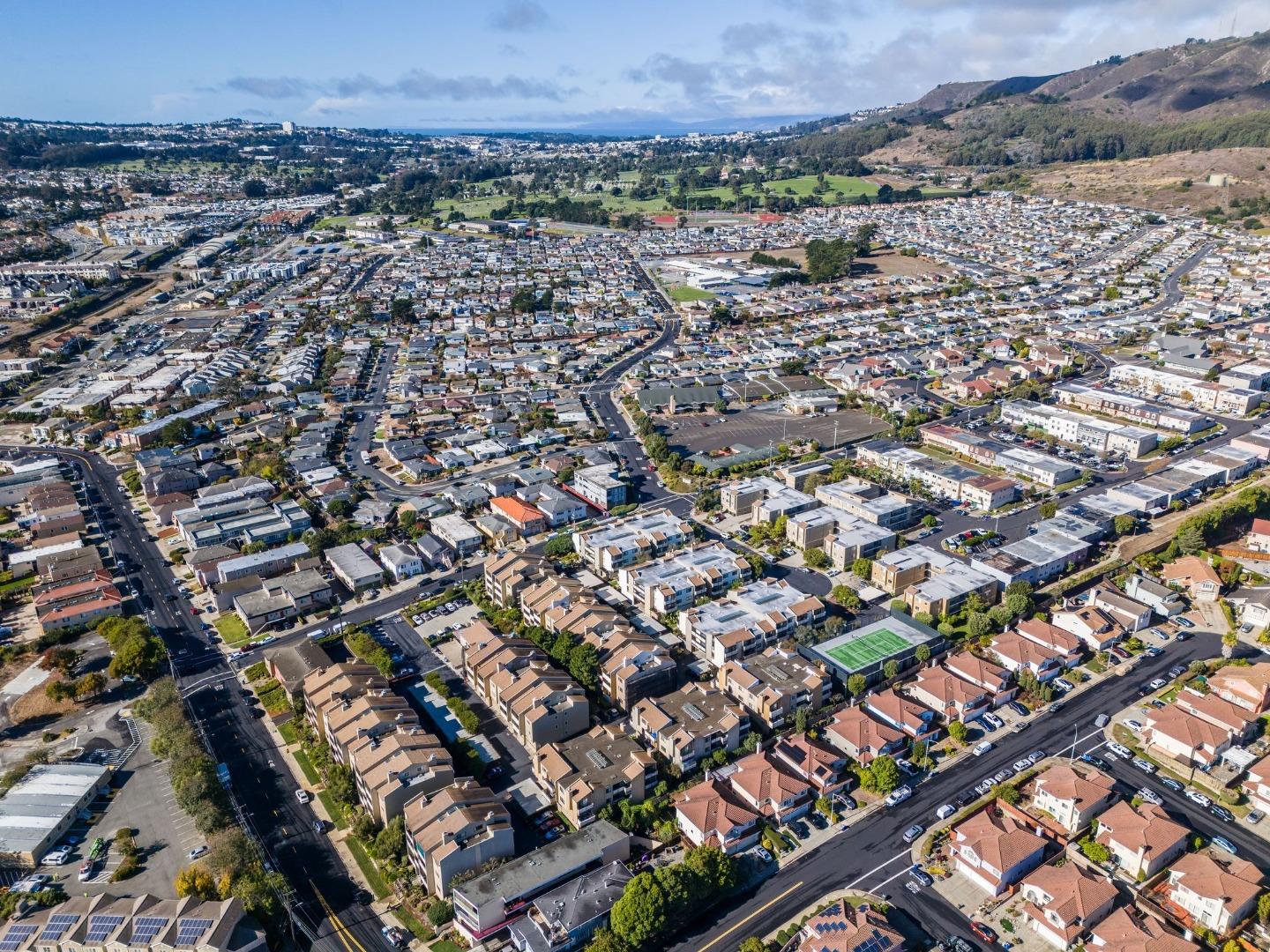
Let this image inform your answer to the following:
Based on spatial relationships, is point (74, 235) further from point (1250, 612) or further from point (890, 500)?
point (1250, 612)

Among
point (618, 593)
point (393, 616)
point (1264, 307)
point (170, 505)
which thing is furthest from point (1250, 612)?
point (1264, 307)

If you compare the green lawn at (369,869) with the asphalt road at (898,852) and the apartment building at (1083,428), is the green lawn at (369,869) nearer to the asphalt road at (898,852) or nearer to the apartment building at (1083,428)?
the asphalt road at (898,852)

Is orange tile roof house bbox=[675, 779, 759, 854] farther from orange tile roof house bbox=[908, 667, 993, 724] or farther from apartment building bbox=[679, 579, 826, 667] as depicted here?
orange tile roof house bbox=[908, 667, 993, 724]

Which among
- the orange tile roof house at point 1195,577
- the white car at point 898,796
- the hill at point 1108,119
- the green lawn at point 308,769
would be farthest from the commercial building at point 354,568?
the hill at point 1108,119

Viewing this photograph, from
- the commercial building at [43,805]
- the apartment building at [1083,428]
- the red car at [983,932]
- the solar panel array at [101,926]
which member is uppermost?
the apartment building at [1083,428]

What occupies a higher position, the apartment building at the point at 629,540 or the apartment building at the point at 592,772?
the apartment building at the point at 629,540

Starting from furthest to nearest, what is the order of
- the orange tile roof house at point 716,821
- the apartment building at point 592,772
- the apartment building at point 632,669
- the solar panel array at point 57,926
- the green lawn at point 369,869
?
the apartment building at point 632,669, the apartment building at point 592,772, the orange tile roof house at point 716,821, the green lawn at point 369,869, the solar panel array at point 57,926
